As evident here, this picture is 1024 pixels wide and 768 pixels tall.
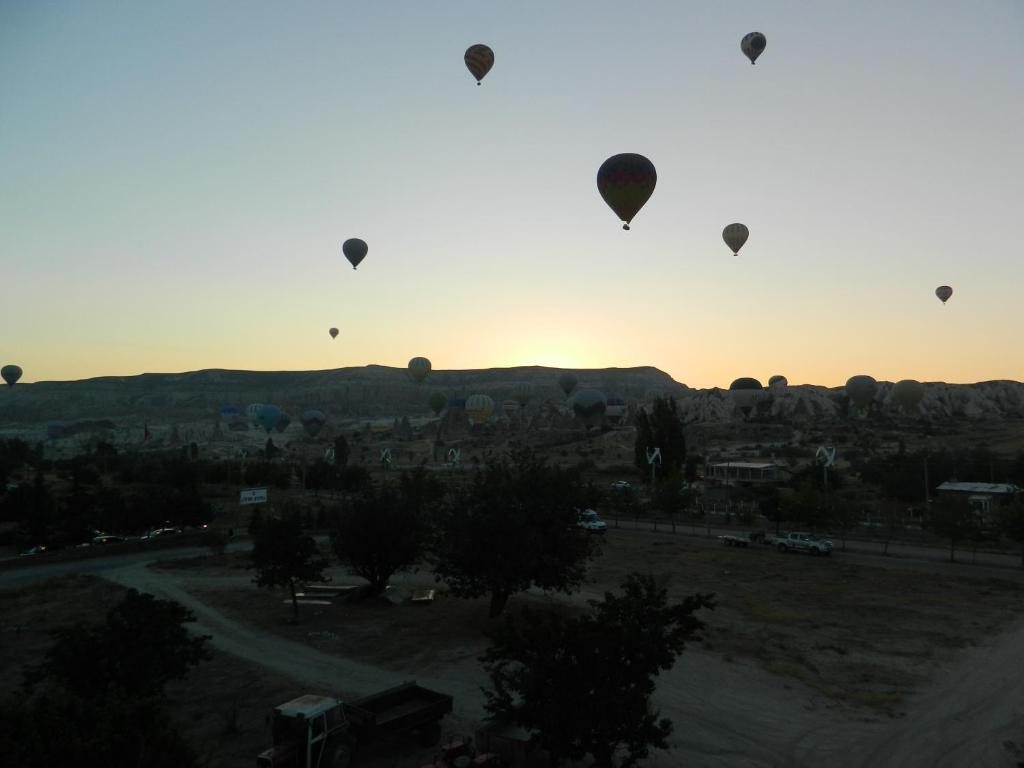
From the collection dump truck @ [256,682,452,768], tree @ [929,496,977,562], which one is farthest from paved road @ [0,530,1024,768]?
tree @ [929,496,977,562]

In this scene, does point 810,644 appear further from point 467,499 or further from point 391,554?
point 391,554

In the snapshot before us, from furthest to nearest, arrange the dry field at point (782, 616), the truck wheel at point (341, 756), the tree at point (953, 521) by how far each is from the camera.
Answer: the tree at point (953, 521) → the dry field at point (782, 616) → the truck wheel at point (341, 756)

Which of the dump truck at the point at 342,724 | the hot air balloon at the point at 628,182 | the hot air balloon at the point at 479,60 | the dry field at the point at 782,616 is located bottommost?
the dry field at the point at 782,616

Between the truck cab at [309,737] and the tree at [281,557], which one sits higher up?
the tree at [281,557]

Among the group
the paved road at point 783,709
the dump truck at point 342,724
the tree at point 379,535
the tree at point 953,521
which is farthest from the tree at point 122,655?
the tree at point 953,521

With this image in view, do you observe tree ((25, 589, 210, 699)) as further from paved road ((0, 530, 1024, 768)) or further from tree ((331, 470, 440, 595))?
tree ((331, 470, 440, 595))

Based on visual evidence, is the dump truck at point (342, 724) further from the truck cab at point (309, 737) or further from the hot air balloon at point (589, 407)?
the hot air balloon at point (589, 407)

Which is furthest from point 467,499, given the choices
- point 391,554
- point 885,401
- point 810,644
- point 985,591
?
point 885,401
